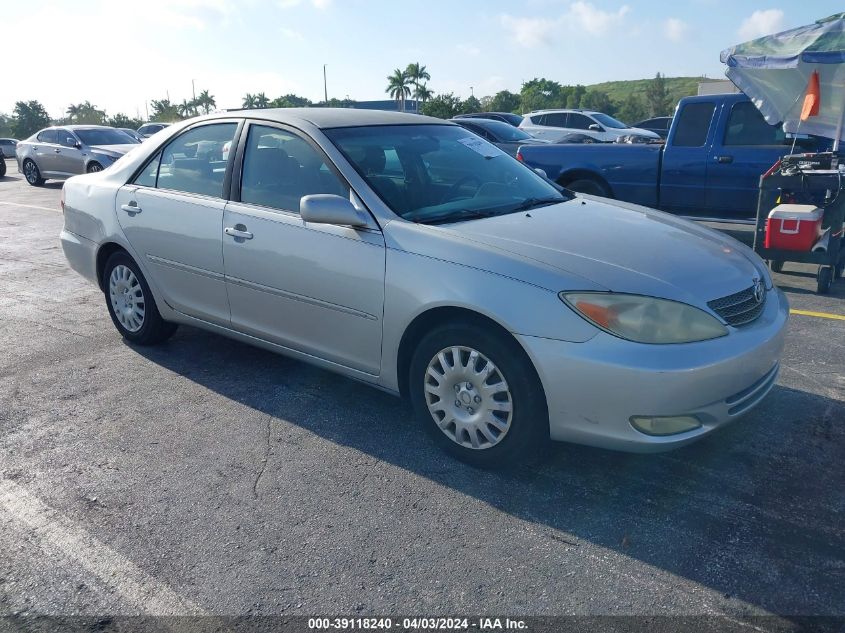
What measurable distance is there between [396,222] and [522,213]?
753 mm

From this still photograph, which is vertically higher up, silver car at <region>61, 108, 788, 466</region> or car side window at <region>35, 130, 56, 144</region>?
silver car at <region>61, 108, 788, 466</region>

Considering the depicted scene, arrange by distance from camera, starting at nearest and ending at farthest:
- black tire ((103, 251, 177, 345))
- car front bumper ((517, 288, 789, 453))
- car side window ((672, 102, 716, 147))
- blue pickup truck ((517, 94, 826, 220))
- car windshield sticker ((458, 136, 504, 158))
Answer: car front bumper ((517, 288, 789, 453)) < car windshield sticker ((458, 136, 504, 158)) < black tire ((103, 251, 177, 345)) < blue pickup truck ((517, 94, 826, 220)) < car side window ((672, 102, 716, 147))

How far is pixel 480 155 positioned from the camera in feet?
15.1

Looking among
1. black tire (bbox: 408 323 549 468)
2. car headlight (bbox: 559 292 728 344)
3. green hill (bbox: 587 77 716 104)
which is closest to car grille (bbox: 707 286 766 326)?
car headlight (bbox: 559 292 728 344)

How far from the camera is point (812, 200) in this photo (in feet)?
22.6

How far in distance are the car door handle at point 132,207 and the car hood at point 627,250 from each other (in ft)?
7.92

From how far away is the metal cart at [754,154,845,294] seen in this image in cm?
654

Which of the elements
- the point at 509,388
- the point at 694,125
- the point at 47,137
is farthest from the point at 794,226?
the point at 47,137

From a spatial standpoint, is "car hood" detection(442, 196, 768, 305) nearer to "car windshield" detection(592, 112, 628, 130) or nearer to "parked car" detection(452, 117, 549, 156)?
"parked car" detection(452, 117, 549, 156)

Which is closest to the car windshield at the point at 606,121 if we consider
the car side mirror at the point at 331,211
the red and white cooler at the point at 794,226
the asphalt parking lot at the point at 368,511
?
the red and white cooler at the point at 794,226

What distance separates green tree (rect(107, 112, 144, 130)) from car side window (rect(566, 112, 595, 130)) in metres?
50.2

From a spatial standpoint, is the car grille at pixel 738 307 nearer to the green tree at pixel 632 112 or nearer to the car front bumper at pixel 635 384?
the car front bumper at pixel 635 384

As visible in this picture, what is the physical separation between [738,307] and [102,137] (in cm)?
1737

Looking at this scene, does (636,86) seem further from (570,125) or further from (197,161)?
(197,161)
